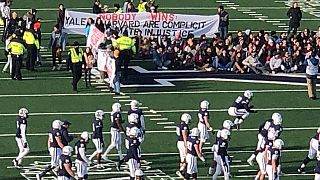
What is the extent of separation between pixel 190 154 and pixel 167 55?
1057 centimetres

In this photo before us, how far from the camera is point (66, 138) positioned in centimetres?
2298

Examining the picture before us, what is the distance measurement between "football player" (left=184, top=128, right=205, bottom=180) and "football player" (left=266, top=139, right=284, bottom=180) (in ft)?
4.74

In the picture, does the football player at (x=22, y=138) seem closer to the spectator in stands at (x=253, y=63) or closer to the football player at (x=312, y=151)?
the football player at (x=312, y=151)

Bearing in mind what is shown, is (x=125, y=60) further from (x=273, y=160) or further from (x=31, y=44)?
(x=273, y=160)

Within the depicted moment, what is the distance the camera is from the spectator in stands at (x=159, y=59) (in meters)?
32.9

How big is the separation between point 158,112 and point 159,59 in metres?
4.72

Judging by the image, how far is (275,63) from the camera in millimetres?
33031

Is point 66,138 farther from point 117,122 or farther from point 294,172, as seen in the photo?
point 294,172

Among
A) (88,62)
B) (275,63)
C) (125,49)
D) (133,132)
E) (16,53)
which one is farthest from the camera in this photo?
(275,63)

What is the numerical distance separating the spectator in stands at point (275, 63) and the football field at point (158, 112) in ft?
3.84

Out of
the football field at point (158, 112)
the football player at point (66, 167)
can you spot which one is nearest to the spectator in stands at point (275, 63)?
the football field at point (158, 112)

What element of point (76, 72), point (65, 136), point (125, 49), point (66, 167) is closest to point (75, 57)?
point (76, 72)

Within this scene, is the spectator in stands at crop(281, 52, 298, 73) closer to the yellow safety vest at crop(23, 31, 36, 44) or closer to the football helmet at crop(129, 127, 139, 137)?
the yellow safety vest at crop(23, 31, 36, 44)

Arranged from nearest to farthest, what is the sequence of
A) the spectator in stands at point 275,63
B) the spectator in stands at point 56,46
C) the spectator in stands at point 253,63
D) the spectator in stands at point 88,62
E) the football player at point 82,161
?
the football player at point 82,161
the spectator in stands at point 88,62
the spectator in stands at point 56,46
the spectator in stands at point 253,63
the spectator in stands at point 275,63
